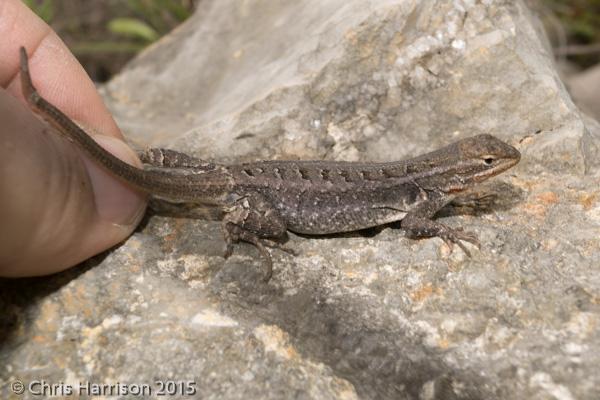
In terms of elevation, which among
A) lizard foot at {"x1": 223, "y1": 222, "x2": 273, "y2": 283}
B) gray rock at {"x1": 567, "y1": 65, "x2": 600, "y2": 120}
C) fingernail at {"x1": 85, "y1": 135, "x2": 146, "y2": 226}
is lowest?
gray rock at {"x1": 567, "y1": 65, "x2": 600, "y2": 120}

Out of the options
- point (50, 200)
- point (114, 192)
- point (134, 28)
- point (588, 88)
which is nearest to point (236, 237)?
point (114, 192)

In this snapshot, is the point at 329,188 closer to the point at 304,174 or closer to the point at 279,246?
the point at 304,174

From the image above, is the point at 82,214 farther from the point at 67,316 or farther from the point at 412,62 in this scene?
the point at 412,62

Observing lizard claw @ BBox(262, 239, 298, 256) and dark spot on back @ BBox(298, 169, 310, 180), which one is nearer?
lizard claw @ BBox(262, 239, 298, 256)

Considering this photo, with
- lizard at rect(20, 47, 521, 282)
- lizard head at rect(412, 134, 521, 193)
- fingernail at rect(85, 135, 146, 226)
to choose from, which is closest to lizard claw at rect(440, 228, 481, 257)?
lizard at rect(20, 47, 521, 282)

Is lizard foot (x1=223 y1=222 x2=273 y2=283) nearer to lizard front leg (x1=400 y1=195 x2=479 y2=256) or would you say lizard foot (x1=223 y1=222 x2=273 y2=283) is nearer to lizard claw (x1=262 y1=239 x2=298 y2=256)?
lizard claw (x1=262 y1=239 x2=298 y2=256)

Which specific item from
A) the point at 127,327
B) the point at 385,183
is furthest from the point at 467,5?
the point at 127,327

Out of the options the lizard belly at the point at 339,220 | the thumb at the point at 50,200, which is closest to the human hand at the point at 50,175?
the thumb at the point at 50,200
